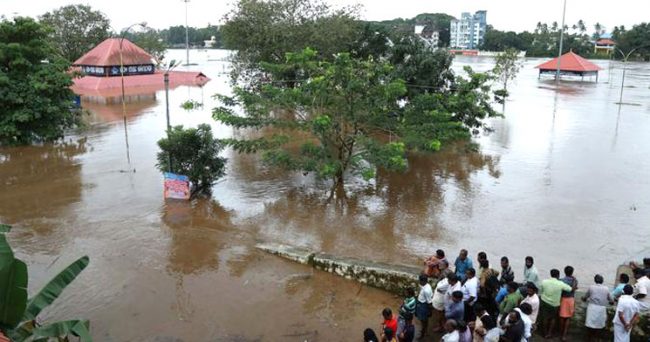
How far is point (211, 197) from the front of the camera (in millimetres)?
17328

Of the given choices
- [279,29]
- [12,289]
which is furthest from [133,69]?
[12,289]

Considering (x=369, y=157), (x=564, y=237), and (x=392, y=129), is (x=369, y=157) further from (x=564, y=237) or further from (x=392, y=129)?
(x=564, y=237)

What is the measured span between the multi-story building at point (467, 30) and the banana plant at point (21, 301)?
7149 inches

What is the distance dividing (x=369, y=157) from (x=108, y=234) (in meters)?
7.82

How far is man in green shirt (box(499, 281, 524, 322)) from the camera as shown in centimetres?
805

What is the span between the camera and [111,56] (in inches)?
2015

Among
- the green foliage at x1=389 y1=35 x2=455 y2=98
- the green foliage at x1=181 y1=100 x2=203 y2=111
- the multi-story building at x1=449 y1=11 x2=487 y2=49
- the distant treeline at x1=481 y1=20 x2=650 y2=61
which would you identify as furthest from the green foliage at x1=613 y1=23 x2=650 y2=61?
the multi-story building at x1=449 y1=11 x2=487 y2=49

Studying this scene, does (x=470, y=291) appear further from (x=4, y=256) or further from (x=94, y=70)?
(x=94, y=70)

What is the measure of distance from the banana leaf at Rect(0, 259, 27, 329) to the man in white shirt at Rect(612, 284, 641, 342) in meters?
8.08

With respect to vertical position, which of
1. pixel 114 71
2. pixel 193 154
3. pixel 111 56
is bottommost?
pixel 193 154

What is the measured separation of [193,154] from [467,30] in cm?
17571

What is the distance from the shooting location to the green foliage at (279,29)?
33000mm

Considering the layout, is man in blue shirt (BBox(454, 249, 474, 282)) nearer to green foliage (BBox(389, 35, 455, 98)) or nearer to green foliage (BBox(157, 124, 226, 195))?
green foliage (BBox(157, 124, 226, 195))

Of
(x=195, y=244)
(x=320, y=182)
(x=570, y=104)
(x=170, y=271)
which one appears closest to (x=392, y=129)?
(x=320, y=182)
